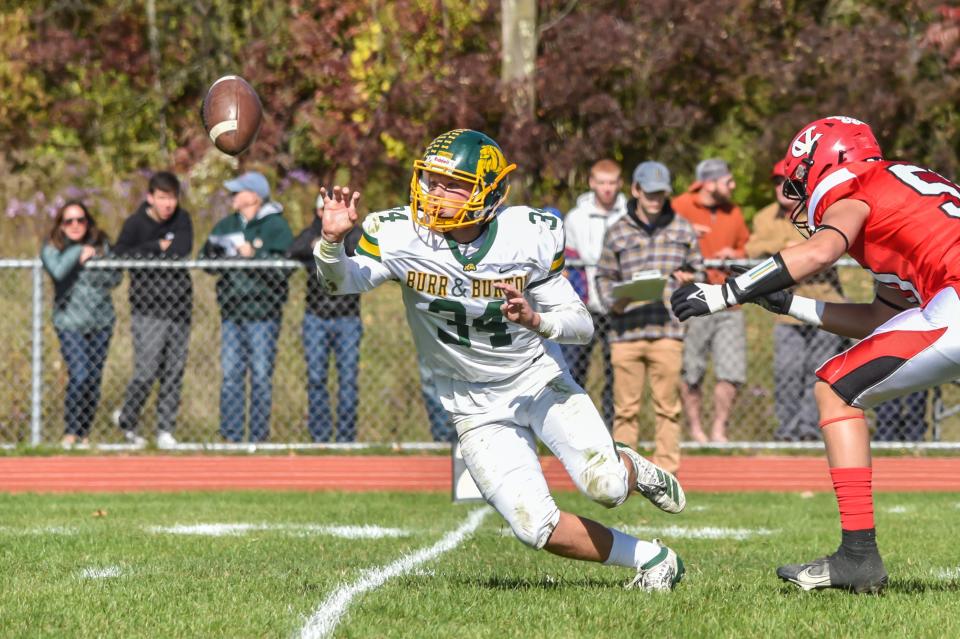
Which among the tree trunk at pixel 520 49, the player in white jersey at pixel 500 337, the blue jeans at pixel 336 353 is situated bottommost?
the blue jeans at pixel 336 353

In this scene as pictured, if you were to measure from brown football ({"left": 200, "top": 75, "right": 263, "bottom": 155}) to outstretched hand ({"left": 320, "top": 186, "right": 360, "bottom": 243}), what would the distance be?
4.81ft

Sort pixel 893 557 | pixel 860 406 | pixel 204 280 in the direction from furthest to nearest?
pixel 204 280, pixel 893 557, pixel 860 406

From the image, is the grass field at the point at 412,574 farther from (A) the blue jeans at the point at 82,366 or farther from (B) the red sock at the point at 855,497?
(A) the blue jeans at the point at 82,366

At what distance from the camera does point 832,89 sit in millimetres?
16531

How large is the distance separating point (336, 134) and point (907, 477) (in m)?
10.7

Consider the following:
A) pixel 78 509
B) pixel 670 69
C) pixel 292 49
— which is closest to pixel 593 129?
pixel 670 69

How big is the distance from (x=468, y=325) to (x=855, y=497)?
A: 1583mm

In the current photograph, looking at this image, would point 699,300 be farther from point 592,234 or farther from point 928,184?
point 592,234

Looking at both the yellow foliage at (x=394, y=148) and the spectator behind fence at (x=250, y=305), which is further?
the yellow foliage at (x=394, y=148)

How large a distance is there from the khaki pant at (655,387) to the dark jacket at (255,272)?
2833mm

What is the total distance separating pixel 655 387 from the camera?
10000 millimetres

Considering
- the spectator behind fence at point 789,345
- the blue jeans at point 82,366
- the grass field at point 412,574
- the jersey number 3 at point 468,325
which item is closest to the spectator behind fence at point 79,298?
the blue jeans at point 82,366

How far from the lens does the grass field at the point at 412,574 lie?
4680mm

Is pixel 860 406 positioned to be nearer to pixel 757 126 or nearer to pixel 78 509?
pixel 78 509
